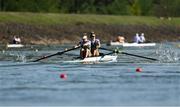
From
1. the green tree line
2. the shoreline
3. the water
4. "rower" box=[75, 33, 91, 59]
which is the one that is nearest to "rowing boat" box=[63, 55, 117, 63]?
"rower" box=[75, 33, 91, 59]

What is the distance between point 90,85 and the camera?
106ft

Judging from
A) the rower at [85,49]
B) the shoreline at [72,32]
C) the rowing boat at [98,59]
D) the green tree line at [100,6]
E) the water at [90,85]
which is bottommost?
the water at [90,85]

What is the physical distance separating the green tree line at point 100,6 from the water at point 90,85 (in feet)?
232

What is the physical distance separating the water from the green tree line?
70.6 m

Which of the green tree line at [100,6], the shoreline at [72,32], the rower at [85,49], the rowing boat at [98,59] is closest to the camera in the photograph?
the rower at [85,49]

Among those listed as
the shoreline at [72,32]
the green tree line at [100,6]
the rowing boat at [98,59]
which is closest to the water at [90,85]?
the rowing boat at [98,59]

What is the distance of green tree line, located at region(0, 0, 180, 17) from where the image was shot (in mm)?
115000

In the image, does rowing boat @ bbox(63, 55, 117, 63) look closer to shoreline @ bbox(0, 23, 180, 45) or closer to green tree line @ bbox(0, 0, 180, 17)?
shoreline @ bbox(0, 23, 180, 45)

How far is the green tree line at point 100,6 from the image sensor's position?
4528 inches

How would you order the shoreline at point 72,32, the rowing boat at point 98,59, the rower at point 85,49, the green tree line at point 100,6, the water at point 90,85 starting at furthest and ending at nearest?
the green tree line at point 100,6 → the shoreline at point 72,32 → the rowing boat at point 98,59 → the rower at point 85,49 → the water at point 90,85

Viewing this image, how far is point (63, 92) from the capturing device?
97.7 feet

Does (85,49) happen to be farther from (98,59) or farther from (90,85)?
(90,85)

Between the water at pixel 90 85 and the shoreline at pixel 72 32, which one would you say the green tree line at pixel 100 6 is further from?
the water at pixel 90 85

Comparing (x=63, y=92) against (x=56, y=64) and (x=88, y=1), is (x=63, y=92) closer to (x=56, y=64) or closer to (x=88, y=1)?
(x=56, y=64)
